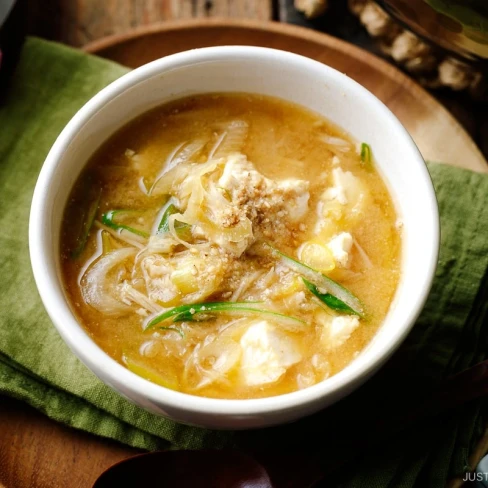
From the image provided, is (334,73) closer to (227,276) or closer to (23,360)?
(227,276)

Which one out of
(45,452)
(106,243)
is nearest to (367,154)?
(106,243)

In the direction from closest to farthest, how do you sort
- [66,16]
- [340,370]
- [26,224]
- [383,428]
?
[340,370], [383,428], [26,224], [66,16]

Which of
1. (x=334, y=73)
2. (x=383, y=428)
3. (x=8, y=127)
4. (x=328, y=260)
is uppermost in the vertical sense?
(x=334, y=73)

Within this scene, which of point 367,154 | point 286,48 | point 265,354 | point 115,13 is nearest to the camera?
point 265,354

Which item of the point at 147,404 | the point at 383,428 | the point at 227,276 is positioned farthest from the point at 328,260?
the point at 147,404

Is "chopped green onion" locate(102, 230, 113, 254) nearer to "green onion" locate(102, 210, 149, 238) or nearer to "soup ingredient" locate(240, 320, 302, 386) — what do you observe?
"green onion" locate(102, 210, 149, 238)

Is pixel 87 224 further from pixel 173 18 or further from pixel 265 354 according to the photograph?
pixel 173 18

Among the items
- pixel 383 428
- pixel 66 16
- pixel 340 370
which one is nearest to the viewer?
pixel 340 370
